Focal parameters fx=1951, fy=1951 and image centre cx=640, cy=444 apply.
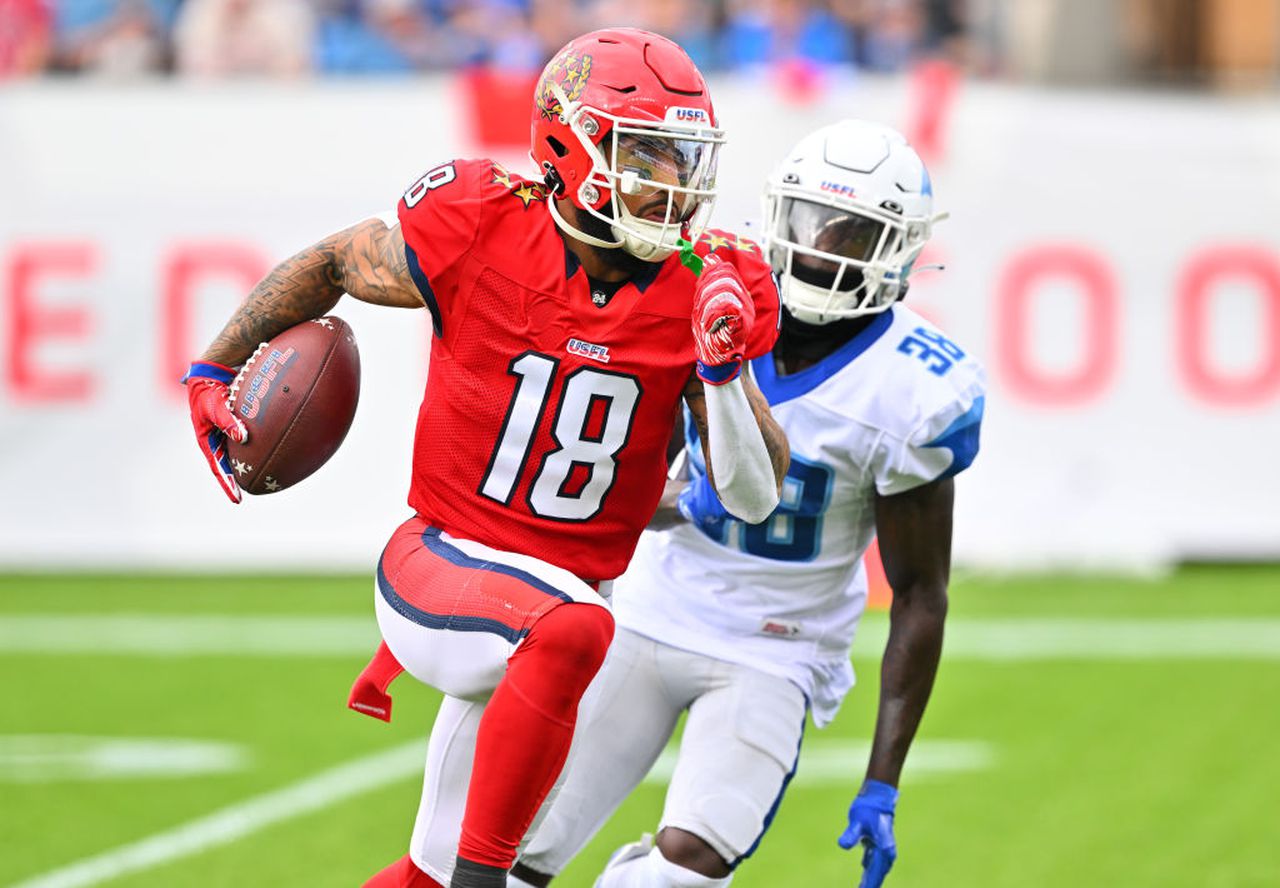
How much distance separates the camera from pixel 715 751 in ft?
12.1

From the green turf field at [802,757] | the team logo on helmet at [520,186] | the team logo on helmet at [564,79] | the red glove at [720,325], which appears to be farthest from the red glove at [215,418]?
the green turf field at [802,757]

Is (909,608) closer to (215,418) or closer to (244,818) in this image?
(215,418)

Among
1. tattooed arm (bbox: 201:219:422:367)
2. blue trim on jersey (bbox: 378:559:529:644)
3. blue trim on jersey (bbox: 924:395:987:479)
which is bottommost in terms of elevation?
blue trim on jersey (bbox: 378:559:529:644)

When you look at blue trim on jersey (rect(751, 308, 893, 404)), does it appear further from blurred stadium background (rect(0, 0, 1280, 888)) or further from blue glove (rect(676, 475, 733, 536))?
blurred stadium background (rect(0, 0, 1280, 888))

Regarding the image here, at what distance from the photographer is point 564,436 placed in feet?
11.0

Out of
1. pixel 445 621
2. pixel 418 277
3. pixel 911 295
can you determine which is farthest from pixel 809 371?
pixel 911 295

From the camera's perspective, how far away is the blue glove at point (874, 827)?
3592 mm

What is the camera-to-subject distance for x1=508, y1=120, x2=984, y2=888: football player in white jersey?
3.66 m

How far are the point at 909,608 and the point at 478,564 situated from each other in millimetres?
914

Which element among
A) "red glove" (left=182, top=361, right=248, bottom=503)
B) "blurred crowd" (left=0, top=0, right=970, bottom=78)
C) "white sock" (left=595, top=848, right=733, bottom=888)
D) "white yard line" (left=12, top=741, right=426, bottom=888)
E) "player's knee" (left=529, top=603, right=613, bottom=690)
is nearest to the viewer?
"player's knee" (left=529, top=603, right=613, bottom=690)

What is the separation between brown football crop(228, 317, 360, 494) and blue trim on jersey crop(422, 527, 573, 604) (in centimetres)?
28

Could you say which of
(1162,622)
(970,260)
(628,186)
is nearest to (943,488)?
(628,186)

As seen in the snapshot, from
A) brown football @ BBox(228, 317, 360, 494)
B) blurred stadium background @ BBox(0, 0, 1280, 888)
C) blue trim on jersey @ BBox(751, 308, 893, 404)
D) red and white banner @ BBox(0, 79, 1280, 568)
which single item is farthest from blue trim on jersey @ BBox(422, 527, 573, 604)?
red and white banner @ BBox(0, 79, 1280, 568)

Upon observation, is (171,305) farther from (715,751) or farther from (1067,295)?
(715,751)
